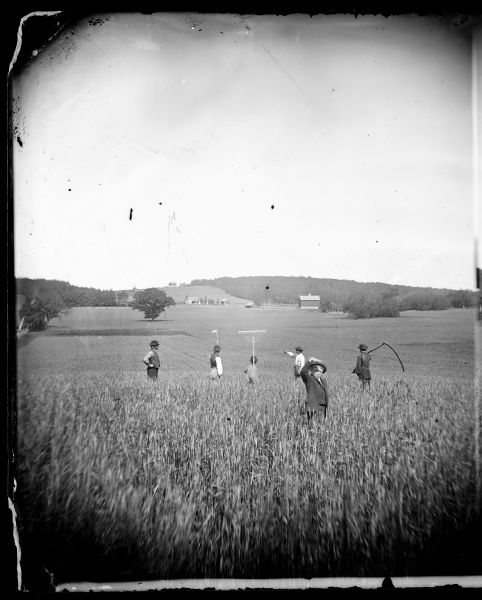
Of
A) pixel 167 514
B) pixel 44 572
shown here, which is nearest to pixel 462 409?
pixel 167 514

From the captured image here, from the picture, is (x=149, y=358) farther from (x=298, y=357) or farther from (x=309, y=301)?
(x=309, y=301)

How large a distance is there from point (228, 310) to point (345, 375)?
54.6 inches

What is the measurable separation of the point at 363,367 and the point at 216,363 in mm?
1572

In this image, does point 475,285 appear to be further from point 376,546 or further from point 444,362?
point 376,546

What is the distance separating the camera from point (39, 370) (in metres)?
3.09

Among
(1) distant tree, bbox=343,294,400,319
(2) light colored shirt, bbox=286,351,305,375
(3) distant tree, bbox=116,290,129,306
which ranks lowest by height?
(2) light colored shirt, bbox=286,351,305,375

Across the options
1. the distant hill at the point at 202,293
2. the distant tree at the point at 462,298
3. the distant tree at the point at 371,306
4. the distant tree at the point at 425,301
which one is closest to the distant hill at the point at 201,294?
the distant hill at the point at 202,293

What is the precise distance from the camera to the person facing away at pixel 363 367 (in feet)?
12.3

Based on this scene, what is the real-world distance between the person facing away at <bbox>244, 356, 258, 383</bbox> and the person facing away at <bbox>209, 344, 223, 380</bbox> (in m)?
0.28

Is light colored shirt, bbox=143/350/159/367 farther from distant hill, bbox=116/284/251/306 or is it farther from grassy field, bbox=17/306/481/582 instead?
distant hill, bbox=116/284/251/306

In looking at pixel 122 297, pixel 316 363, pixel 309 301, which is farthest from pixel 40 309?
pixel 316 363

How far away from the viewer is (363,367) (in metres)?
3.81

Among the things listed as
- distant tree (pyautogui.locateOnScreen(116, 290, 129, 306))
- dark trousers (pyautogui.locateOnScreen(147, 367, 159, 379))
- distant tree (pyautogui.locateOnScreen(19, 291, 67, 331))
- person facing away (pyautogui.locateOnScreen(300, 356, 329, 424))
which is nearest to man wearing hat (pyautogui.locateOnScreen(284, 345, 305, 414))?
person facing away (pyautogui.locateOnScreen(300, 356, 329, 424))

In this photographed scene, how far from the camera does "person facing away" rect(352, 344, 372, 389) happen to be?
12.3 ft
